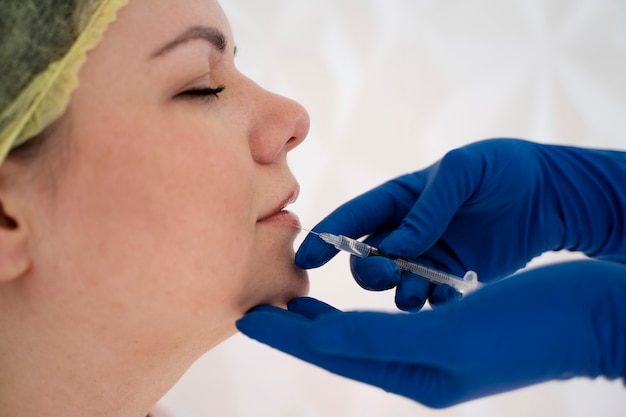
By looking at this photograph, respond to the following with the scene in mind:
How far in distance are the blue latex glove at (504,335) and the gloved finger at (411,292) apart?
226mm

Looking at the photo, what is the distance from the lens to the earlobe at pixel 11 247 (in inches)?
33.2

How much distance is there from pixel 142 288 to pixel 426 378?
1.48 ft

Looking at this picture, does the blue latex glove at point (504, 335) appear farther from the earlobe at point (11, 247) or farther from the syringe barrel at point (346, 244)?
the earlobe at point (11, 247)

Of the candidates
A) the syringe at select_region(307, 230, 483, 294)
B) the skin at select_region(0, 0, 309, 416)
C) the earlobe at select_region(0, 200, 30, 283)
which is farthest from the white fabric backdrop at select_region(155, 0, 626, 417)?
the earlobe at select_region(0, 200, 30, 283)

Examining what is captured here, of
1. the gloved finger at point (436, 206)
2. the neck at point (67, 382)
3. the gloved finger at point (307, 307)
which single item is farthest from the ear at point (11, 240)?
the gloved finger at point (436, 206)

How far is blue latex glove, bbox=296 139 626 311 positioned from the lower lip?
110mm

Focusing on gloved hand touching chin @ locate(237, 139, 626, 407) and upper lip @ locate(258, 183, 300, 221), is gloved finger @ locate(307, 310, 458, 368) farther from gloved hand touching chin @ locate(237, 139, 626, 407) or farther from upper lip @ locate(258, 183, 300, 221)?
upper lip @ locate(258, 183, 300, 221)

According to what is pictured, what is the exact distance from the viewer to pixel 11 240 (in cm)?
85

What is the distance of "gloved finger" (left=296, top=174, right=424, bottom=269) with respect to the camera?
1.02 meters

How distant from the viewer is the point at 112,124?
84cm

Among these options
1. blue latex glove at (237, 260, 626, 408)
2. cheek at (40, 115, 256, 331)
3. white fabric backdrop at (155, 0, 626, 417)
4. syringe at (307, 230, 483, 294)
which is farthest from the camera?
white fabric backdrop at (155, 0, 626, 417)

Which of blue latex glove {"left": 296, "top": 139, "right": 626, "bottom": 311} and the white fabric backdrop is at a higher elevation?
the white fabric backdrop

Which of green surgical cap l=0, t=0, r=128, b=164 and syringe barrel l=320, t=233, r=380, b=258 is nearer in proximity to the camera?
green surgical cap l=0, t=0, r=128, b=164

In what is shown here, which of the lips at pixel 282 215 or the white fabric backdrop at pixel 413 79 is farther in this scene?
the white fabric backdrop at pixel 413 79
